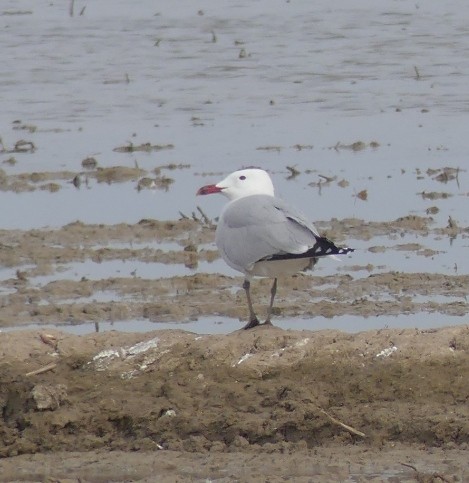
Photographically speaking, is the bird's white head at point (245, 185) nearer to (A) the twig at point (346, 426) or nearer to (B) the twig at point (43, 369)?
(B) the twig at point (43, 369)

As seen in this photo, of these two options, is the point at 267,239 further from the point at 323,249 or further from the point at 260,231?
the point at 323,249

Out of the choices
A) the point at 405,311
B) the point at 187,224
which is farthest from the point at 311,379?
the point at 187,224

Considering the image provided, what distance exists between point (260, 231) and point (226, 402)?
1.02 m

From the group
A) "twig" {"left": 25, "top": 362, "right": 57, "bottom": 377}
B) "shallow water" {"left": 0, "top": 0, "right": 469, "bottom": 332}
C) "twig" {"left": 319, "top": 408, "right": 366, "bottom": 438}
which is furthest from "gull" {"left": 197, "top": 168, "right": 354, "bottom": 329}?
"shallow water" {"left": 0, "top": 0, "right": 469, "bottom": 332}

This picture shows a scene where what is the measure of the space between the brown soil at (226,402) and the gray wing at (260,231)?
424 mm

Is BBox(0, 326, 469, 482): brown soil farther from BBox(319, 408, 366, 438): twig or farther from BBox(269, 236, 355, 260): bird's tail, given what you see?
BBox(269, 236, 355, 260): bird's tail

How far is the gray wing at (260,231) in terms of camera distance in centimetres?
890

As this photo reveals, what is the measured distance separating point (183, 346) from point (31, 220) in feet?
15.4

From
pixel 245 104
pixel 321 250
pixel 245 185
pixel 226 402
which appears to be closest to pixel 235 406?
pixel 226 402

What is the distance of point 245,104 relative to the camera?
1834 centimetres

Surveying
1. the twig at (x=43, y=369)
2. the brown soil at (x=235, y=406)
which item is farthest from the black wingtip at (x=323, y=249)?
the twig at (x=43, y=369)

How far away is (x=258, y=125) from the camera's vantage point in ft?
56.0

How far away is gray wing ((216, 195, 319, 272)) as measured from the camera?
8898 mm

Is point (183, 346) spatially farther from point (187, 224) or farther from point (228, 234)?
point (187, 224)
